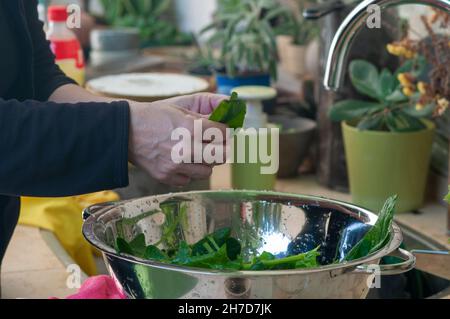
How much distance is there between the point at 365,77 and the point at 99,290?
0.89 m

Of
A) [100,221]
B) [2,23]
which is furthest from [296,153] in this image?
[100,221]

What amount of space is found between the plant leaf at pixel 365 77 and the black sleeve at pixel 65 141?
0.97 m

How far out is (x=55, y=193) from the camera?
960 millimetres

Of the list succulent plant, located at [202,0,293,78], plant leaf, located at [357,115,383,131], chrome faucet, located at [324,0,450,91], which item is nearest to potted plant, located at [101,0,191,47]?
succulent plant, located at [202,0,293,78]

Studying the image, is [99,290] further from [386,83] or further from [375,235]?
[386,83]

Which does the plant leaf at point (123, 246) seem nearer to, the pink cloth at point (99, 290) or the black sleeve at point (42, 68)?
the pink cloth at point (99, 290)

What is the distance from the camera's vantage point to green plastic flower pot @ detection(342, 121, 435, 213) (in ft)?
5.79

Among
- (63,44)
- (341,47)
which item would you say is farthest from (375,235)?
(63,44)

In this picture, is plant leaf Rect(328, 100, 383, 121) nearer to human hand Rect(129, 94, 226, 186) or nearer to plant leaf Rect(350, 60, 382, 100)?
plant leaf Rect(350, 60, 382, 100)

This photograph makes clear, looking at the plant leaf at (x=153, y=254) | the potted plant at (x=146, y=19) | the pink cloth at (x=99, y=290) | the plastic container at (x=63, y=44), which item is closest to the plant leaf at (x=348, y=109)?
the plastic container at (x=63, y=44)

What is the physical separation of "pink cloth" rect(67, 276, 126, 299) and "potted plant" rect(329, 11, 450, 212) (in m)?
0.80

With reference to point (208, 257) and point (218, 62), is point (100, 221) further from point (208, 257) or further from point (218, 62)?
point (218, 62)

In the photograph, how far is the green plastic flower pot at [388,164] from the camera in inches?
69.5

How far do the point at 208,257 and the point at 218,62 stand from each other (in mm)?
1662
